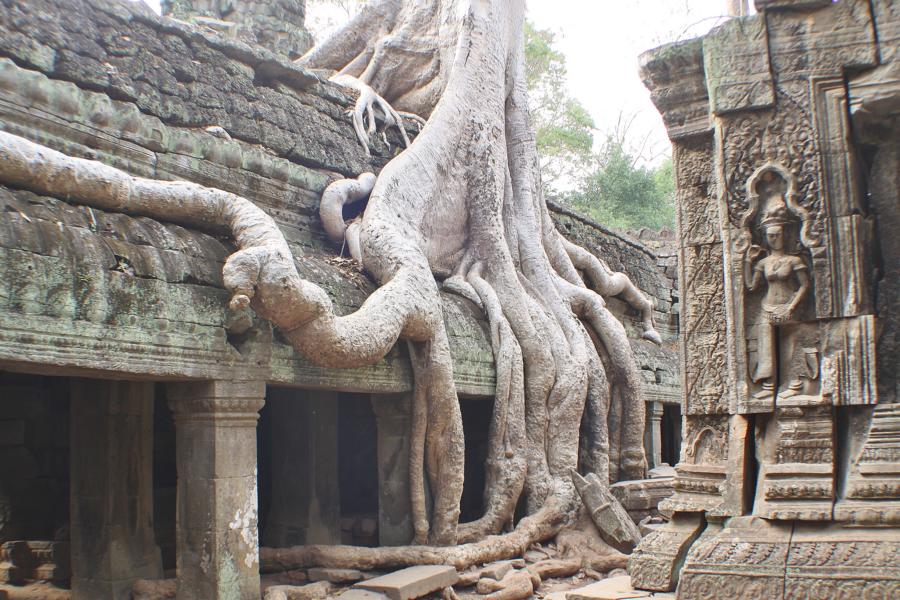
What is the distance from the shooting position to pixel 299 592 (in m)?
5.28

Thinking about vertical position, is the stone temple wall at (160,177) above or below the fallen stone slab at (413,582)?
above

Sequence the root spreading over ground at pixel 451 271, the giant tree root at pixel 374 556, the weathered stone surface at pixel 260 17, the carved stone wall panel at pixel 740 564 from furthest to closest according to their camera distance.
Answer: the weathered stone surface at pixel 260 17 < the giant tree root at pixel 374 556 < the root spreading over ground at pixel 451 271 < the carved stone wall panel at pixel 740 564

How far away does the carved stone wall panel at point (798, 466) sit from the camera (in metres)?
3.90

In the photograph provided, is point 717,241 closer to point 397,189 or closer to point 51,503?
point 397,189

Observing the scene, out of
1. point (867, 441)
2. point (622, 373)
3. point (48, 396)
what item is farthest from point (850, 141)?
point (48, 396)

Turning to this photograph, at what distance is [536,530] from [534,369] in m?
1.27

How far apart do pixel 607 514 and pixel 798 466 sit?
3385 mm

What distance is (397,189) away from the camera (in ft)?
23.0

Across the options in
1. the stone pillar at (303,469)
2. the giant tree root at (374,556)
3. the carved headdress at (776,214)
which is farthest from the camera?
the stone pillar at (303,469)

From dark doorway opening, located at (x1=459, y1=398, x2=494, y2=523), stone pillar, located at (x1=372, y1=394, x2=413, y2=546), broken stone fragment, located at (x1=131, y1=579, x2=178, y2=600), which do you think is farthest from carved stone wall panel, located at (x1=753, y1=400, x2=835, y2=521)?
dark doorway opening, located at (x1=459, y1=398, x2=494, y2=523)

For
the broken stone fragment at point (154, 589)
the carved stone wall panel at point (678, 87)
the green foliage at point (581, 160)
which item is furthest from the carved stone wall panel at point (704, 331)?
the green foliage at point (581, 160)

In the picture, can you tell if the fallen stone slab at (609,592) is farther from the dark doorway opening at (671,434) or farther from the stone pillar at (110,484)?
the dark doorway opening at (671,434)

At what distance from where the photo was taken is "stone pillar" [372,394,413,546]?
642 centimetres

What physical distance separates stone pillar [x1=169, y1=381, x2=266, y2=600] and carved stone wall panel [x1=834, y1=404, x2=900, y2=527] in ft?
9.50
